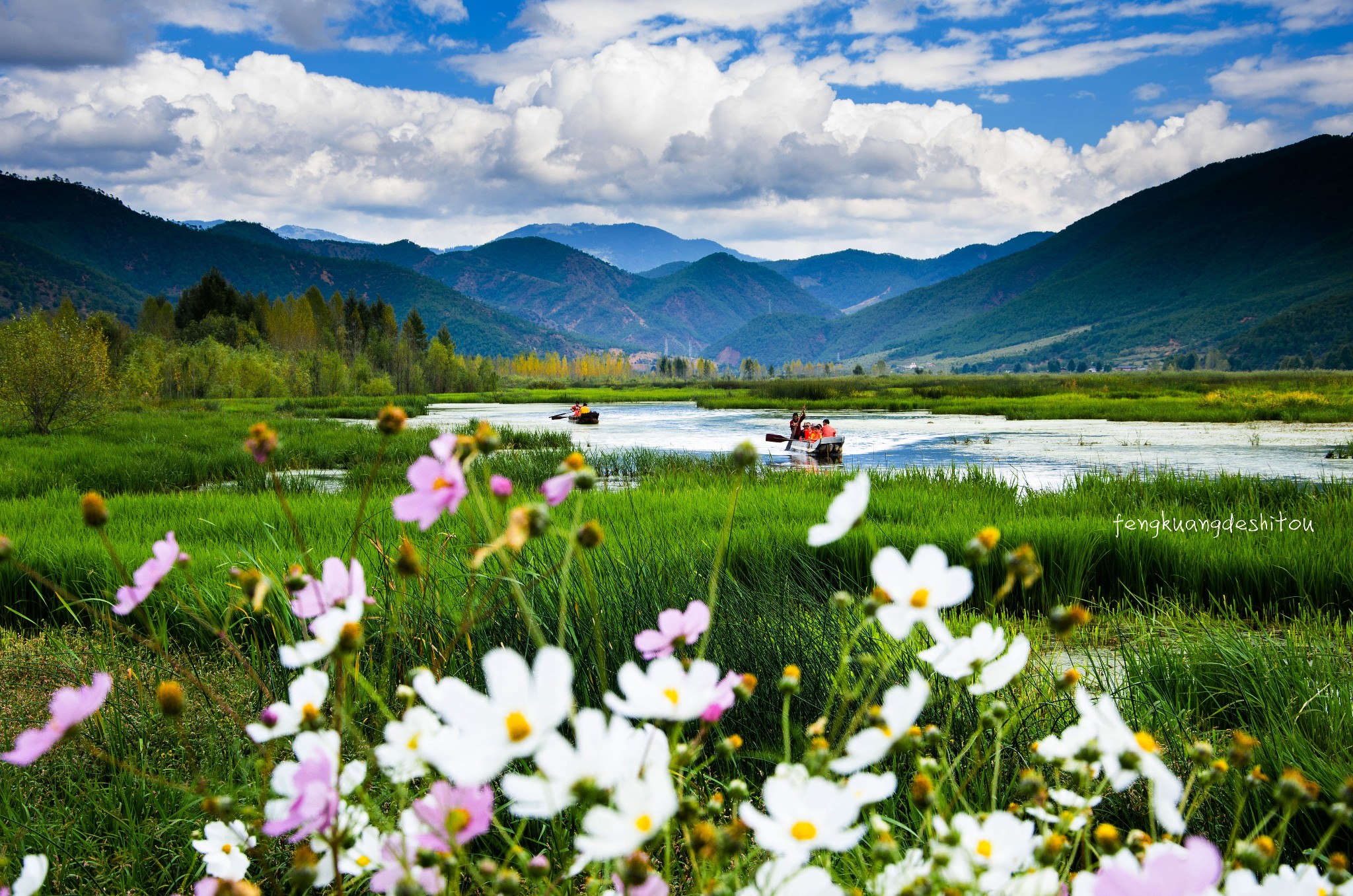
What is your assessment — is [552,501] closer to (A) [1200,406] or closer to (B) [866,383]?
(A) [1200,406]

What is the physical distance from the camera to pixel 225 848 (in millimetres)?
1216

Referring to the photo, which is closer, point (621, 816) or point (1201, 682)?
point (621, 816)

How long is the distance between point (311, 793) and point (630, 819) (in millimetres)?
353

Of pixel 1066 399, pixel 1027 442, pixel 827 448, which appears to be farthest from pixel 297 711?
pixel 1066 399

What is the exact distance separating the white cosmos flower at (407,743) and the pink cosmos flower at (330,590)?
0.56 feet

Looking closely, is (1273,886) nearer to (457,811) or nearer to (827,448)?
(457,811)

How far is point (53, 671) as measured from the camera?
135 inches

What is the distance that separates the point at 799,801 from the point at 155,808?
2428mm

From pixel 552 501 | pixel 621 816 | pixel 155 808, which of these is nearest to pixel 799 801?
pixel 621 816

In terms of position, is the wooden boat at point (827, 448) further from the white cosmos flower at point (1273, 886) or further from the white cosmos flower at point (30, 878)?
the white cosmos flower at point (30, 878)

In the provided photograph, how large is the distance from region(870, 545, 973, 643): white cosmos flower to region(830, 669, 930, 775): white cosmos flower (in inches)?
2.4

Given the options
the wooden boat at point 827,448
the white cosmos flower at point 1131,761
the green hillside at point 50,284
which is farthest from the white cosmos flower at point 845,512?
the green hillside at point 50,284

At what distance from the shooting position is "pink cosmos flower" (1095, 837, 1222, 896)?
0.59 metres

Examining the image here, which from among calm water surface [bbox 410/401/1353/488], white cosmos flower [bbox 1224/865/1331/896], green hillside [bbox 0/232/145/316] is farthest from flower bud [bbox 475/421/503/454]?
green hillside [bbox 0/232/145/316]
